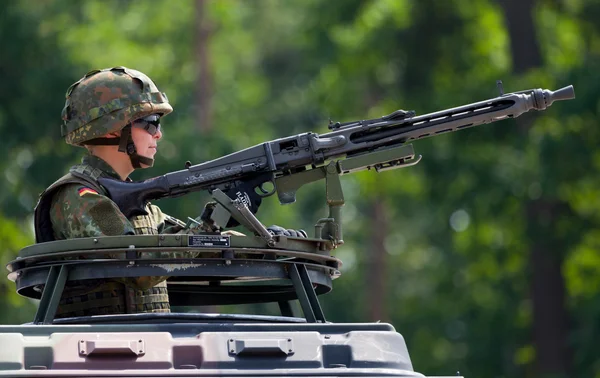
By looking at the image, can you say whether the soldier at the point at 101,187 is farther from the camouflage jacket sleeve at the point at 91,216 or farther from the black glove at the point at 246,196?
the black glove at the point at 246,196

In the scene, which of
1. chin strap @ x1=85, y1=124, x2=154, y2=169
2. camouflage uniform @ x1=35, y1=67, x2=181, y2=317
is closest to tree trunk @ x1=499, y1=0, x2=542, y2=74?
camouflage uniform @ x1=35, y1=67, x2=181, y2=317

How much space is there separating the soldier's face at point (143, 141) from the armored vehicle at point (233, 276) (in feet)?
1.14

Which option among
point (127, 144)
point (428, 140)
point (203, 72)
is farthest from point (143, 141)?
point (203, 72)

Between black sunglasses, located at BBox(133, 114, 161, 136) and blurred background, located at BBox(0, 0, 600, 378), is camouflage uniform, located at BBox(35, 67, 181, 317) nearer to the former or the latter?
black sunglasses, located at BBox(133, 114, 161, 136)

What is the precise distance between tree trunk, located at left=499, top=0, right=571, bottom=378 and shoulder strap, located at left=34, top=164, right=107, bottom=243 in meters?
19.4

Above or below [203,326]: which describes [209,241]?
above

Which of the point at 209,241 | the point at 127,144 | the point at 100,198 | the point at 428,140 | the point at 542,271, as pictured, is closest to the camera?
the point at 209,241

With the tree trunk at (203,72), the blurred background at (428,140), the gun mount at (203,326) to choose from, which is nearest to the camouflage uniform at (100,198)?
the gun mount at (203,326)

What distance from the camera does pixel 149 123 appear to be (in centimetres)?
966

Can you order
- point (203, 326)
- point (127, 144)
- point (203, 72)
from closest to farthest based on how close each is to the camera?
point (203, 326)
point (127, 144)
point (203, 72)

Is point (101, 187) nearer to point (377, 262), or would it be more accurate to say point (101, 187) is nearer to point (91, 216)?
point (91, 216)

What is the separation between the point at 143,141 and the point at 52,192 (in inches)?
26.9

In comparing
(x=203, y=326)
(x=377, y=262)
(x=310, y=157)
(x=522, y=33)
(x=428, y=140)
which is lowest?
(x=203, y=326)

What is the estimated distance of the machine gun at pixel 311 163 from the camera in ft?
30.3
